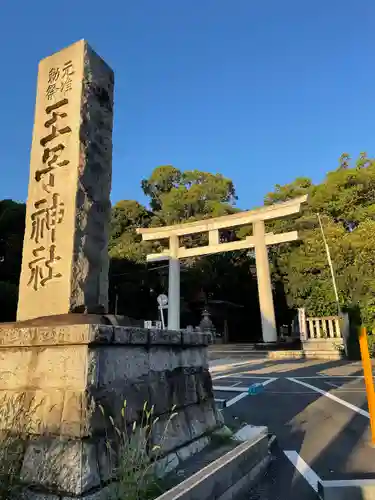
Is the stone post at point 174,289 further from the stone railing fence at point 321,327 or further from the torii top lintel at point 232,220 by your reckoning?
the stone railing fence at point 321,327

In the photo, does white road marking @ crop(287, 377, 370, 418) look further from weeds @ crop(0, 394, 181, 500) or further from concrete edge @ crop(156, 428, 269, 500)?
weeds @ crop(0, 394, 181, 500)

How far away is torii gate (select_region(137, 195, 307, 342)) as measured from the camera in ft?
62.8

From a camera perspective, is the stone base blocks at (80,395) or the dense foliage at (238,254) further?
the dense foliage at (238,254)

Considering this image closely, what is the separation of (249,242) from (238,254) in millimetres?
9463

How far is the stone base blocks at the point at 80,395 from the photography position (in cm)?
238

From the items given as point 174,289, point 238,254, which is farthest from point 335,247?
point 238,254

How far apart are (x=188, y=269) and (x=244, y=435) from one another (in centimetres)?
2403

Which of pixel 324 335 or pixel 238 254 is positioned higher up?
pixel 238 254

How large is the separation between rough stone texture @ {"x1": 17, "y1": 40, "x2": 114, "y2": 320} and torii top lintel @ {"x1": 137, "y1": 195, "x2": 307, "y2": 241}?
15436mm

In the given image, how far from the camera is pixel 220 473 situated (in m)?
2.81

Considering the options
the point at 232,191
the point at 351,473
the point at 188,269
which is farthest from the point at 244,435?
the point at 232,191

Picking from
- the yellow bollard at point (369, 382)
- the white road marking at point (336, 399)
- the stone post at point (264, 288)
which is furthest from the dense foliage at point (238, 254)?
the yellow bollard at point (369, 382)

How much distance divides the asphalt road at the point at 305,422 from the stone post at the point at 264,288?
7557 mm

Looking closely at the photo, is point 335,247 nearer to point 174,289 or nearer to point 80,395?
point 174,289
